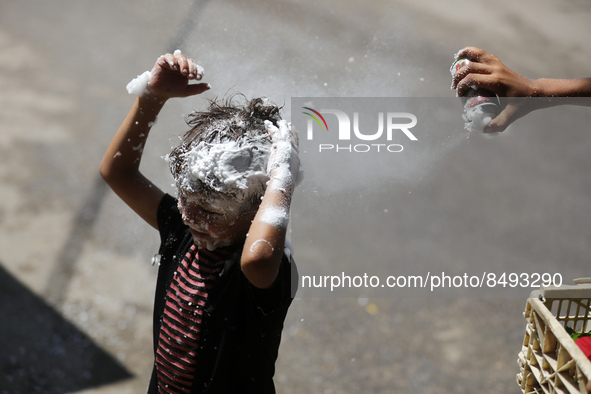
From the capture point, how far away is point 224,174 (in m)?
1.36

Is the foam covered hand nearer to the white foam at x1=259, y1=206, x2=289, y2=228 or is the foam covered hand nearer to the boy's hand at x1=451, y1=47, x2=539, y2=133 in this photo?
the white foam at x1=259, y1=206, x2=289, y2=228

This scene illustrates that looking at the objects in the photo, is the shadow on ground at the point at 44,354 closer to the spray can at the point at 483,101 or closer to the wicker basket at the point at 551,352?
the wicker basket at the point at 551,352

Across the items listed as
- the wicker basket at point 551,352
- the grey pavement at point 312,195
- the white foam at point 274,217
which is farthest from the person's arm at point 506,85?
the grey pavement at point 312,195

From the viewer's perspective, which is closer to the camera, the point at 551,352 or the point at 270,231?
the point at 270,231

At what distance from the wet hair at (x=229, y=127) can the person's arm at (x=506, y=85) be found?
51cm

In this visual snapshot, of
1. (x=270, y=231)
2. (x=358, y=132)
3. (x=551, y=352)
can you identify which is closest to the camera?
(x=270, y=231)

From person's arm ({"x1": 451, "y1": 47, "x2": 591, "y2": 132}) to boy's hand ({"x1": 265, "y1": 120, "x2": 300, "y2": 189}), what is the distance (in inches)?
19.3

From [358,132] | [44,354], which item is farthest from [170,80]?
[44,354]

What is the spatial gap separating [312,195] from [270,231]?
1.44 metres

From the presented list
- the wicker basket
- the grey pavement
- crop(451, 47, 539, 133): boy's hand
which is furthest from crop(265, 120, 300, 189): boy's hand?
the grey pavement

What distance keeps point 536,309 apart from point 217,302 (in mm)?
774

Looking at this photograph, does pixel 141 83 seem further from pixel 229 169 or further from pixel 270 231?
pixel 270 231

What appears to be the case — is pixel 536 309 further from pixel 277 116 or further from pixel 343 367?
pixel 343 367

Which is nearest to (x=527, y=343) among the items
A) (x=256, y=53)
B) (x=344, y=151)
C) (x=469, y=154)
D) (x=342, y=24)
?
(x=344, y=151)
